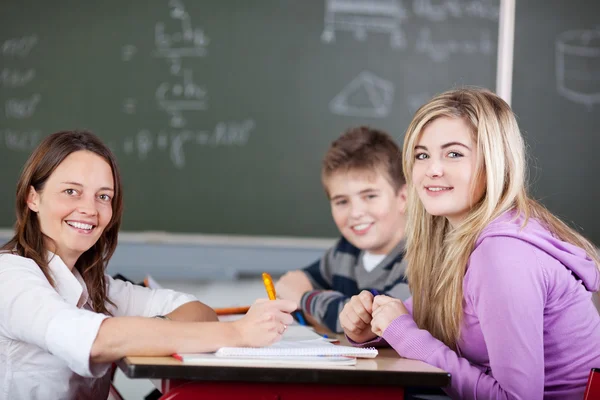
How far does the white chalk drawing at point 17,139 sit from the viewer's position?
3992mm

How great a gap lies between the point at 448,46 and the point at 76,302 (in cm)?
279

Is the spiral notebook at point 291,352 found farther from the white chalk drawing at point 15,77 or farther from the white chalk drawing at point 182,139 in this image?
the white chalk drawing at point 15,77

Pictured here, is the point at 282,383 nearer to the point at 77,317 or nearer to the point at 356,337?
the point at 77,317

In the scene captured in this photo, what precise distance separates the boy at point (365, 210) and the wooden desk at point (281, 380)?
110cm

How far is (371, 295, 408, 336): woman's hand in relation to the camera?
1.75 meters

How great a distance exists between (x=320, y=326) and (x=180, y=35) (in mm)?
2144

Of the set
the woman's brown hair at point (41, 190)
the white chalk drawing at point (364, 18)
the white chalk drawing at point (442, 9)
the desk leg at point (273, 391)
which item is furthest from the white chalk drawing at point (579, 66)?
the desk leg at point (273, 391)

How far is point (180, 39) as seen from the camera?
4.04m

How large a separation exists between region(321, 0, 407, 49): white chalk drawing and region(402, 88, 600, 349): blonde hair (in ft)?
7.48

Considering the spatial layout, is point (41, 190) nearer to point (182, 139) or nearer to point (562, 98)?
point (182, 139)

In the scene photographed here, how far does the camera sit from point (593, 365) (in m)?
1.63

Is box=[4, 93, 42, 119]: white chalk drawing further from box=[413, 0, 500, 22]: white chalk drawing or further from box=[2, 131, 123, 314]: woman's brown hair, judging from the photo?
box=[2, 131, 123, 314]: woman's brown hair

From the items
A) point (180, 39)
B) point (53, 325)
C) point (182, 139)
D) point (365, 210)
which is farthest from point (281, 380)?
point (180, 39)

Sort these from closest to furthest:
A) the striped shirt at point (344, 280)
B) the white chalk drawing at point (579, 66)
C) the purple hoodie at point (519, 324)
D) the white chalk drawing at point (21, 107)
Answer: the purple hoodie at point (519, 324)
the striped shirt at point (344, 280)
the white chalk drawing at point (21, 107)
the white chalk drawing at point (579, 66)
